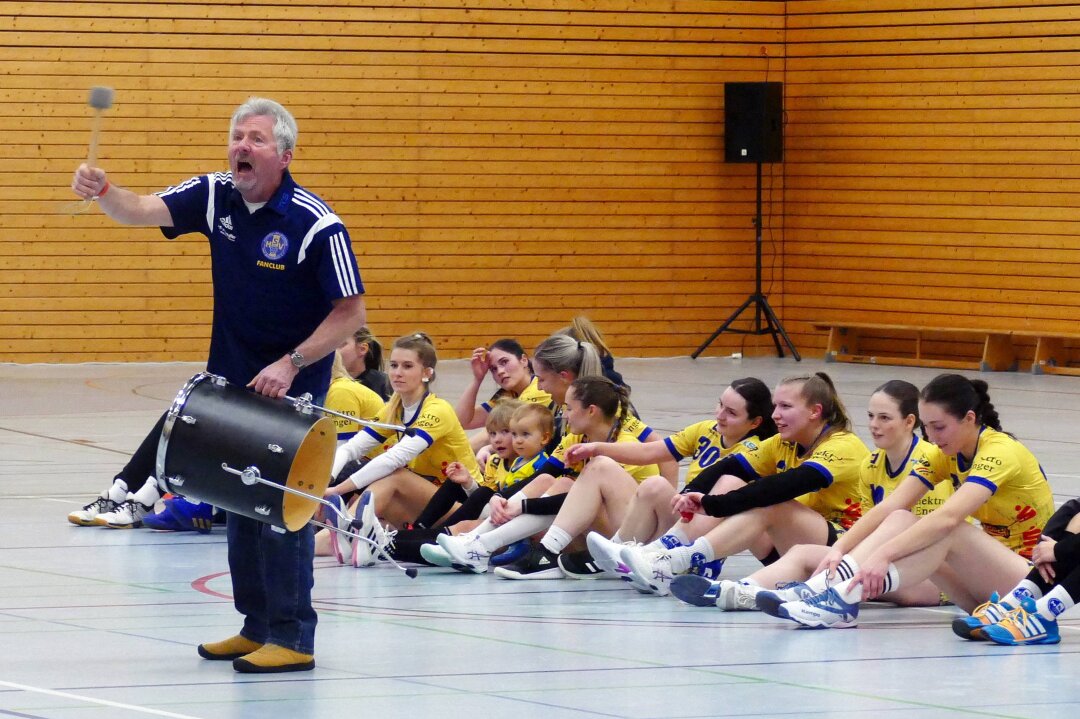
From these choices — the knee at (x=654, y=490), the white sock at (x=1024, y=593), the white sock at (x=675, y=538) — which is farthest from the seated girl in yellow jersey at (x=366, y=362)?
the white sock at (x=1024, y=593)

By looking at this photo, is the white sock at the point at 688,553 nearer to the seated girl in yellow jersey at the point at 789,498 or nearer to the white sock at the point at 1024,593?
the seated girl in yellow jersey at the point at 789,498

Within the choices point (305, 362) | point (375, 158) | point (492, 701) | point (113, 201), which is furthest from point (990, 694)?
point (375, 158)

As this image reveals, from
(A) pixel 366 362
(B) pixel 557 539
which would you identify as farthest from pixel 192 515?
(B) pixel 557 539

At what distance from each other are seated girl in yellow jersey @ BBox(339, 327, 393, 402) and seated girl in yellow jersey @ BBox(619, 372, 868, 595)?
252 cm

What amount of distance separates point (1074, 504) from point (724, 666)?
Answer: 1.38m

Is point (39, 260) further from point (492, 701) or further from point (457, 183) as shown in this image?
point (492, 701)

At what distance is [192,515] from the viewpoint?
806 centimetres

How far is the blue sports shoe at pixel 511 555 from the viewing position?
7101 millimetres

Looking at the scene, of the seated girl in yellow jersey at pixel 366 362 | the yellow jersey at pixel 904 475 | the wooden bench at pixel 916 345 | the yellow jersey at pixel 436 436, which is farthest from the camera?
the wooden bench at pixel 916 345

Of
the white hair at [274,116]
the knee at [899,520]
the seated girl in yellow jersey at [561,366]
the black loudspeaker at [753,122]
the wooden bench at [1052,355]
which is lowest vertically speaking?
the wooden bench at [1052,355]

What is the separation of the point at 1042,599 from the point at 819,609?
75cm

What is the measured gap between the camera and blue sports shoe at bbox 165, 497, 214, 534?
8.03 metres

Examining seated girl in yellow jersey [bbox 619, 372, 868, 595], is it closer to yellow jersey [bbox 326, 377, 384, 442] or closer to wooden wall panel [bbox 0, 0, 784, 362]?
yellow jersey [bbox 326, 377, 384, 442]

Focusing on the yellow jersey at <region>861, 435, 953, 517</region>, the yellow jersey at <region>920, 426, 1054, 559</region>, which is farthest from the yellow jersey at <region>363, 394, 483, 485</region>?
the yellow jersey at <region>920, 426, 1054, 559</region>
